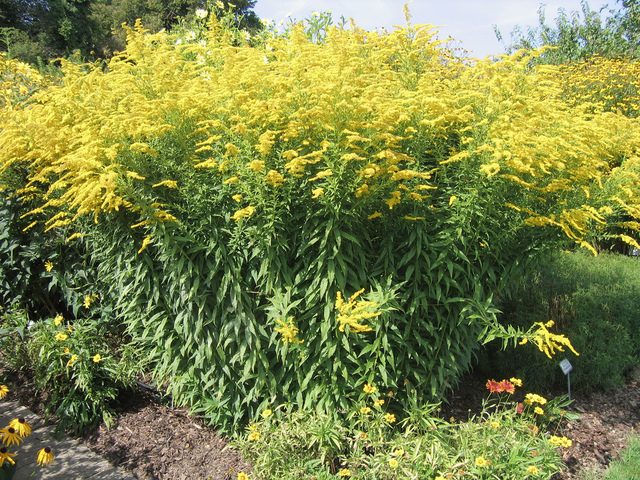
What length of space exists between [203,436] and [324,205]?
1988mm

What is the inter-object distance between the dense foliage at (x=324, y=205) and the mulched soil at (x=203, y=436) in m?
0.31

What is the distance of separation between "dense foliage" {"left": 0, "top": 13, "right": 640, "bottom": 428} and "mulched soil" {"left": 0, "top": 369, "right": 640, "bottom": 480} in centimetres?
31

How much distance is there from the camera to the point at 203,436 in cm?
330

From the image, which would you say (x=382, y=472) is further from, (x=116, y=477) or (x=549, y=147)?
(x=549, y=147)

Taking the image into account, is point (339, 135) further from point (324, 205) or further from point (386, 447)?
point (386, 447)

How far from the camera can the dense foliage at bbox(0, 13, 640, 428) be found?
260cm

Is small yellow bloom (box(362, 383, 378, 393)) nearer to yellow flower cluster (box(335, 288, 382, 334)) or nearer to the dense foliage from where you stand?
the dense foliage

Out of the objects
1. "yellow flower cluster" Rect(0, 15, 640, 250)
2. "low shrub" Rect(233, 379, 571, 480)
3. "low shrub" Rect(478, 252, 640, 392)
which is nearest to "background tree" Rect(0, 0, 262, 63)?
"yellow flower cluster" Rect(0, 15, 640, 250)

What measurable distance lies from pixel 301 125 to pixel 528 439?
2.39 metres

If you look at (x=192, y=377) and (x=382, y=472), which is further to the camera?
(x=192, y=377)

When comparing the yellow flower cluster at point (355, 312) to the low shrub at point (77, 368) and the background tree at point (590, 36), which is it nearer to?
the low shrub at point (77, 368)

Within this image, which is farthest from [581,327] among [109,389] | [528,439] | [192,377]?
[109,389]

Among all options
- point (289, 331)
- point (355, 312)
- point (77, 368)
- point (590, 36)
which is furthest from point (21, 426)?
point (590, 36)

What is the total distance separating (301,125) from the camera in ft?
8.81
